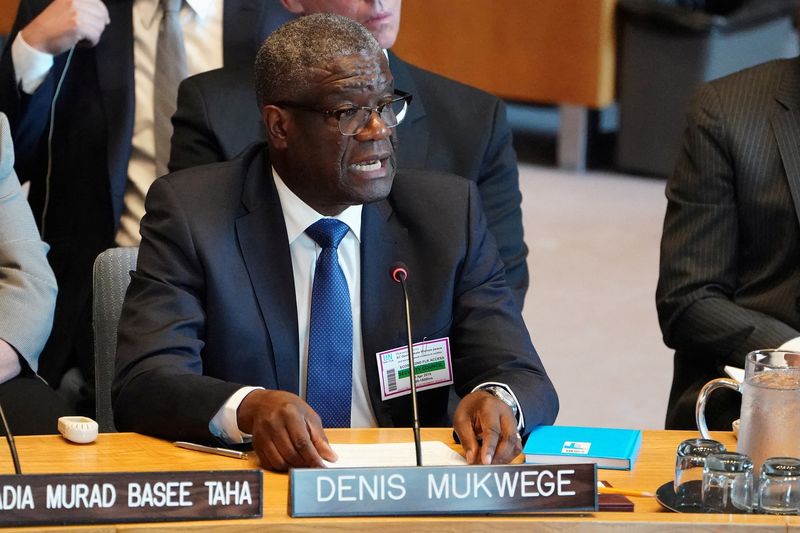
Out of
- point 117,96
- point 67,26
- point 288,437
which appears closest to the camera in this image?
point 288,437

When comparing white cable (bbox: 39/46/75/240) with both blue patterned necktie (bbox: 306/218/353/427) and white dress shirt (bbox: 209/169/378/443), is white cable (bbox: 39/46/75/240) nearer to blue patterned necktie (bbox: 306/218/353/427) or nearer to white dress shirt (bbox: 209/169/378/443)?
white dress shirt (bbox: 209/169/378/443)

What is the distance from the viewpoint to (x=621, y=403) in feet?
14.1

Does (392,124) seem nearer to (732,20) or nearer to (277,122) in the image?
(277,122)

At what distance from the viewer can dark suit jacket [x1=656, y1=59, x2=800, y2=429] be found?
2.64 metres

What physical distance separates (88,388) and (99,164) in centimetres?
54

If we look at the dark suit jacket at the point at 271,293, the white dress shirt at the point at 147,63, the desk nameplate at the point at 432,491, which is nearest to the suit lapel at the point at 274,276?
the dark suit jacket at the point at 271,293

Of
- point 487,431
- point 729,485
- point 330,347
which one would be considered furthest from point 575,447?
point 330,347

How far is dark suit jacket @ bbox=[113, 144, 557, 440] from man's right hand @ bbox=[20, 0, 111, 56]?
806mm

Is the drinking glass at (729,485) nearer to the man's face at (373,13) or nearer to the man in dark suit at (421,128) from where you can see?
the man in dark suit at (421,128)

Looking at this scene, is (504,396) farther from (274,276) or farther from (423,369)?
(274,276)

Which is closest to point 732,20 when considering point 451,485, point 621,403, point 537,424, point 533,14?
point 533,14

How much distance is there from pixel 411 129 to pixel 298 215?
0.67 meters

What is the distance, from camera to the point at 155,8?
324cm

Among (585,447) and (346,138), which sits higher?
(346,138)
